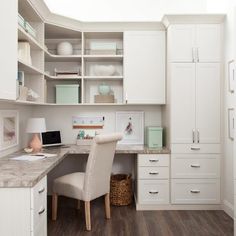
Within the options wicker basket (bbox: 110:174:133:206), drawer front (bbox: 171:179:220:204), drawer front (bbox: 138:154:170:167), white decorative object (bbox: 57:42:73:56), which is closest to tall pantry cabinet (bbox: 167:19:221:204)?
drawer front (bbox: 171:179:220:204)

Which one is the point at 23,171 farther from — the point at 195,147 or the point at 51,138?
the point at 195,147

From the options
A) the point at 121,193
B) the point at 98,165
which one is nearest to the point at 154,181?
the point at 121,193

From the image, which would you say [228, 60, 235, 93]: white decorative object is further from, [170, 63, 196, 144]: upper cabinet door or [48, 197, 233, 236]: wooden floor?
[48, 197, 233, 236]: wooden floor

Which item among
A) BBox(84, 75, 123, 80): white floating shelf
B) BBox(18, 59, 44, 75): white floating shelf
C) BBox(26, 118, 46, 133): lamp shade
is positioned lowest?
BBox(26, 118, 46, 133): lamp shade

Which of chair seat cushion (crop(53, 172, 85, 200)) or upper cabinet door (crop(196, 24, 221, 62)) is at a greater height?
upper cabinet door (crop(196, 24, 221, 62))

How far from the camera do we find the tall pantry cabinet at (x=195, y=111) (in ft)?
10.9

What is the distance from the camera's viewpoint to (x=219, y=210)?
10.9 ft

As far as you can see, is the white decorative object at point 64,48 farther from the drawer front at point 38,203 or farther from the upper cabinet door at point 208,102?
the drawer front at point 38,203

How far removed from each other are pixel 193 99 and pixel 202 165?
82 centimetres

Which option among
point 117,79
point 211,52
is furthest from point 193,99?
point 117,79

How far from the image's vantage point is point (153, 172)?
3.34m

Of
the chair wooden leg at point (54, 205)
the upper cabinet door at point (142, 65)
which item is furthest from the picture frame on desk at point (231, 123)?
the chair wooden leg at point (54, 205)

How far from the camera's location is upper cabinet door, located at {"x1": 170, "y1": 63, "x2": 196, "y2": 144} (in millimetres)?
3326

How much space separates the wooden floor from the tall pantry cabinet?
267mm
